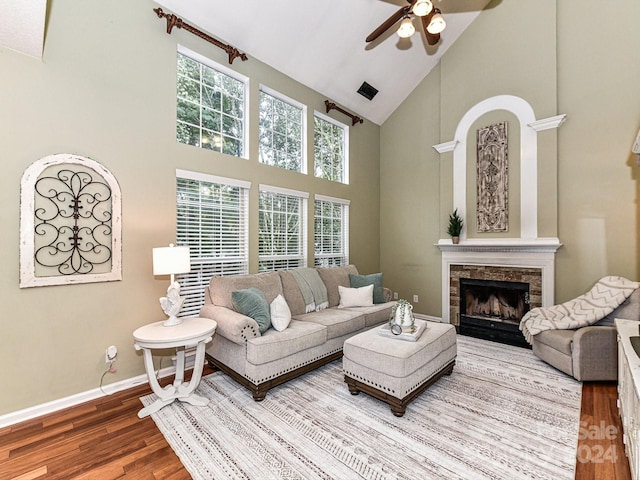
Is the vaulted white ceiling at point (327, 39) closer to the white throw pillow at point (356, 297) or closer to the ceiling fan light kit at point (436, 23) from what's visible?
the ceiling fan light kit at point (436, 23)

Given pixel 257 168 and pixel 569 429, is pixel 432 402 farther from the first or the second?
pixel 257 168

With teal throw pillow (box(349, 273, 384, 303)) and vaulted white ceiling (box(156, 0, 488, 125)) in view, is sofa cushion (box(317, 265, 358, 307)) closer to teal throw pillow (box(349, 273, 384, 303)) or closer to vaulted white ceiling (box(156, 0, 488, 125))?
teal throw pillow (box(349, 273, 384, 303))

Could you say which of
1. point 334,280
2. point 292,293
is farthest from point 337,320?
point 334,280

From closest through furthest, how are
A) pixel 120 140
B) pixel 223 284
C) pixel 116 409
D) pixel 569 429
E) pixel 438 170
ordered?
1. pixel 569 429
2. pixel 116 409
3. pixel 120 140
4. pixel 223 284
5. pixel 438 170

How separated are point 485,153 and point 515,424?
3736 mm

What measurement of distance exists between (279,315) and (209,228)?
55.0 inches

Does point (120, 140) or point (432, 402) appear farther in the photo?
point (120, 140)

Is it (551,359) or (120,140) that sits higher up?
(120,140)

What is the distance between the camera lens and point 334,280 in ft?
14.5

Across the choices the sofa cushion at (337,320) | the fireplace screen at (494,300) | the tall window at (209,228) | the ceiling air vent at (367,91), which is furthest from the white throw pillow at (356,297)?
the ceiling air vent at (367,91)

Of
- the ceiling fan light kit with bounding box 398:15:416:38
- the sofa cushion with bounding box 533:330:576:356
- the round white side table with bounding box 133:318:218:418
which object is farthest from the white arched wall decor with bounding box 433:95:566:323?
the round white side table with bounding box 133:318:218:418

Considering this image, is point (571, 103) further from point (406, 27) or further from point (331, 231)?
point (331, 231)

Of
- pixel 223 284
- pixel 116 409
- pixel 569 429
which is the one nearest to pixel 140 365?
pixel 116 409

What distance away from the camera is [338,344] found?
3.41 meters
